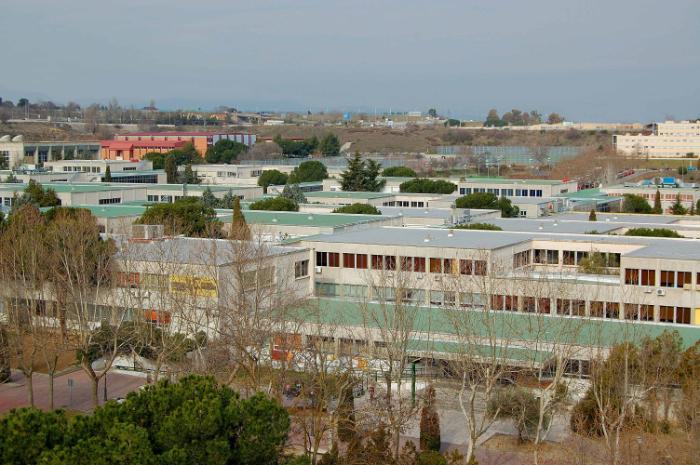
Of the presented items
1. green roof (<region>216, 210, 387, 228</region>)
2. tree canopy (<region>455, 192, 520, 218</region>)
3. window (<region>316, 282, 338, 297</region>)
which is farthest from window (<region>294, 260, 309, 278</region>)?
tree canopy (<region>455, 192, 520, 218</region>)

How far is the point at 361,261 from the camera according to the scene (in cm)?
2683

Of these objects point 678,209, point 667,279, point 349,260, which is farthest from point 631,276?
point 678,209

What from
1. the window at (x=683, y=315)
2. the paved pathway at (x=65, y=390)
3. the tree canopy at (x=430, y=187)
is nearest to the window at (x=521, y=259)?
the window at (x=683, y=315)

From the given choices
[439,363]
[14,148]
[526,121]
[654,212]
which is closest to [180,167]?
[14,148]

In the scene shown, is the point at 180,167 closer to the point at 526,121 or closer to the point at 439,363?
the point at 439,363

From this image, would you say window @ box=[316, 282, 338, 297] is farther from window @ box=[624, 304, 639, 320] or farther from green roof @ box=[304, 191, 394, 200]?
green roof @ box=[304, 191, 394, 200]

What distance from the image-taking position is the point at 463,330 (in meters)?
19.0

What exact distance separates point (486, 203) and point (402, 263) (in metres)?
15.8

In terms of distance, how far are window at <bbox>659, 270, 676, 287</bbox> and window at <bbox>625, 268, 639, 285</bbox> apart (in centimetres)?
55

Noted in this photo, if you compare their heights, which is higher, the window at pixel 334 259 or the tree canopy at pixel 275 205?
the tree canopy at pixel 275 205

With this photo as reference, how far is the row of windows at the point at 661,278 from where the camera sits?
23.4 meters

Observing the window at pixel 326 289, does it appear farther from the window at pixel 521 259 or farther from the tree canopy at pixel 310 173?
the tree canopy at pixel 310 173

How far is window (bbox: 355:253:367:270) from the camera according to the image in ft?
87.9

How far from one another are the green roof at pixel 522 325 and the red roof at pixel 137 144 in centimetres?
5878
